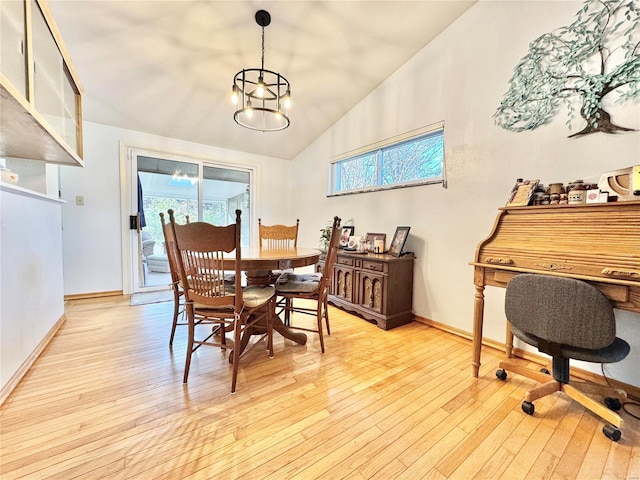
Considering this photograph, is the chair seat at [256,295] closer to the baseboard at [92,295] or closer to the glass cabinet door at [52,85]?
the glass cabinet door at [52,85]

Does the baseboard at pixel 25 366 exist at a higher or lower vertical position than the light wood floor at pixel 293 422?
higher

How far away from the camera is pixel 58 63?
1.89m

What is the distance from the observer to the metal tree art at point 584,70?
1.61 m

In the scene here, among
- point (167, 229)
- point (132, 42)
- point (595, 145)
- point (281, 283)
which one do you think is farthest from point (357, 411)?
point (132, 42)

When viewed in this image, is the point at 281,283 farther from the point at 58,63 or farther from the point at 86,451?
the point at 58,63

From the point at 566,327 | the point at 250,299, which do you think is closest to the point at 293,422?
the point at 250,299

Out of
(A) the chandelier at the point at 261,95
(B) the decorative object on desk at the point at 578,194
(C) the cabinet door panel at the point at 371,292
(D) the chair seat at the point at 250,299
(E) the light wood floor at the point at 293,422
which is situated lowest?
(E) the light wood floor at the point at 293,422

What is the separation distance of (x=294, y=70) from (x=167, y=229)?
2231 mm

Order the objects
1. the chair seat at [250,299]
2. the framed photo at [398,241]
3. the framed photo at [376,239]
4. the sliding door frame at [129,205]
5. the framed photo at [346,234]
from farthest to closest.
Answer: the sliding door frame at [129,205] → the framed photo at [346,234] → the framed photo at [376,239] → the framed photo at [398,241] → the chair seat at [250,299]

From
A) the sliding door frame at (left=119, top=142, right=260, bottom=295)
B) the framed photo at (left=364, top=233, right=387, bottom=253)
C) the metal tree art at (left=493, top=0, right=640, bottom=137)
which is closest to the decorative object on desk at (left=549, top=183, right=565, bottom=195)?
the metal tree art at (left=493, top=0, right=640, bottom=137)

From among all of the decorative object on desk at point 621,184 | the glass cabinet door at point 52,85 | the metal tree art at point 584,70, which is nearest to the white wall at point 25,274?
the glass cabinet door at point 52,85

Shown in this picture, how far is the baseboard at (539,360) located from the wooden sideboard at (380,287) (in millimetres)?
333

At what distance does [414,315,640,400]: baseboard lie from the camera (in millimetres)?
1629

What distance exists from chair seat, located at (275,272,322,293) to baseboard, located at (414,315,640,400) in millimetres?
1320
